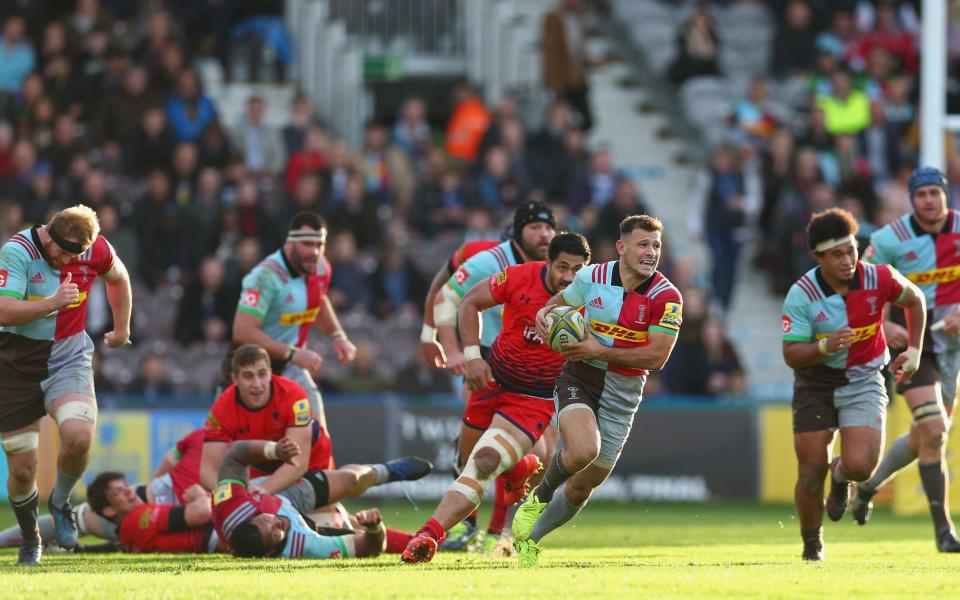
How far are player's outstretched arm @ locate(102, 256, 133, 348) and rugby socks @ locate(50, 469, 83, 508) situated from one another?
3.23 ft

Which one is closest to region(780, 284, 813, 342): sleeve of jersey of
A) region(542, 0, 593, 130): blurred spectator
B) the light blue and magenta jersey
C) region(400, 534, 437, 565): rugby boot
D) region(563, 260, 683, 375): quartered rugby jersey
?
region(563, 260, 683, 375): quartered rugby jersey

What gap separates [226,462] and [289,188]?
35.0ft

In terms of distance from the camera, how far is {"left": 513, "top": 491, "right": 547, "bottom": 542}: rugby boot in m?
11.6

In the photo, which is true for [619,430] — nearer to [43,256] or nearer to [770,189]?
[43,256]

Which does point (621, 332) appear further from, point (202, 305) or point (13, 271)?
point (202, 305)

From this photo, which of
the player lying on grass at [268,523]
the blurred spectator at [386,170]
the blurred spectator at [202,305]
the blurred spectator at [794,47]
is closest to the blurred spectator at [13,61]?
the blurred spectator at [202,305]

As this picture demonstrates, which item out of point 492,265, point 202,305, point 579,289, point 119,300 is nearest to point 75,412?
point 119,300

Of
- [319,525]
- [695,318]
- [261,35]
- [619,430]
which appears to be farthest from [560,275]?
[261,35]

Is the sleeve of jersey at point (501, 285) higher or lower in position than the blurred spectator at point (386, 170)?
lower

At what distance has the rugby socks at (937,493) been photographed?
13.3 m

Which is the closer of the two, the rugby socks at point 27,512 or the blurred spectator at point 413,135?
the rugby socks at point 27,512

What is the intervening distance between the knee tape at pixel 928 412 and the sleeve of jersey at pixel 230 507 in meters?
5.11

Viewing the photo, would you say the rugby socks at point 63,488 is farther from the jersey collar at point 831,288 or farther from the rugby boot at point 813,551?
the jersey collar at point 831,288

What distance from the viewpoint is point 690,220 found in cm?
2462
